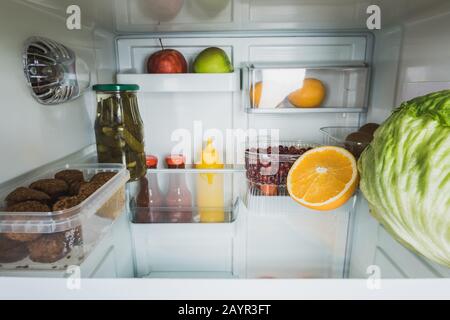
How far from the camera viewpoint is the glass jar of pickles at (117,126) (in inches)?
31.6

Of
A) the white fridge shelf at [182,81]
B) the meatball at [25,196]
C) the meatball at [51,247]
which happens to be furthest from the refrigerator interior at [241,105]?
the meatball at [51,247]

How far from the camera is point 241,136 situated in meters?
1.04

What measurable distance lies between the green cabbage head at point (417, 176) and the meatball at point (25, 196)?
23.3 inches

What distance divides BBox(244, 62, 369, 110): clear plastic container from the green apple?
0.27 ft

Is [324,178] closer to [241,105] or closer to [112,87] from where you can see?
[241,105]

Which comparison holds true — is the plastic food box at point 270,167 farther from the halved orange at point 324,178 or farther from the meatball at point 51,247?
the meatball at point 51,247

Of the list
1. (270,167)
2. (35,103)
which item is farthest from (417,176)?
(35,103)

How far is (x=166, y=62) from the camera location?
2.89 ft

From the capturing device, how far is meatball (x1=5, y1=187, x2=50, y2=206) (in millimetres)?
533

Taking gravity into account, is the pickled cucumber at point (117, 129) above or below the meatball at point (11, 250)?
above

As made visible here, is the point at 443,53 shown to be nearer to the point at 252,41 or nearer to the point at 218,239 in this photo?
the point at 252,41

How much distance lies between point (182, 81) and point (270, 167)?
0.35 m
